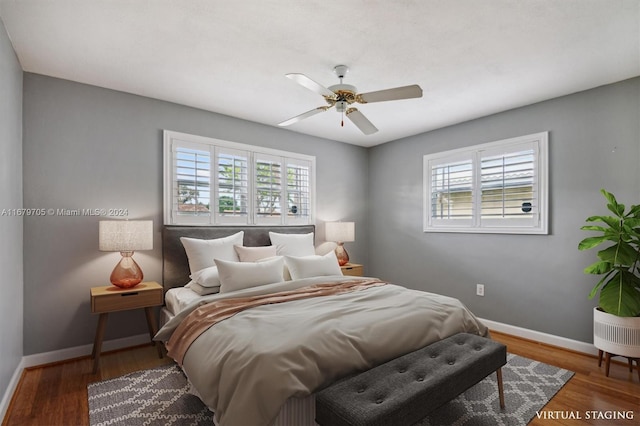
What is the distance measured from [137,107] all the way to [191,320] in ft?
7.84

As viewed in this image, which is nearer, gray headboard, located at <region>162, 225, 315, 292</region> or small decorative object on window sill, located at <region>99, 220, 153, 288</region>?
small decorative object on window sill, located at <region>99, 220, 153, 288</region>

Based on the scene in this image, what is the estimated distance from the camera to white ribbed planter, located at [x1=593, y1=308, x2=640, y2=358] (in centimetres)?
264

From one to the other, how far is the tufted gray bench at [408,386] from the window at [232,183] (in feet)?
8.95

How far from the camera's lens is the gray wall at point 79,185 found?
2965 mm

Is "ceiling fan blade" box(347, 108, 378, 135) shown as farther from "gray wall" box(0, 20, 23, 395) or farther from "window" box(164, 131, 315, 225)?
"gray wall" box(0, 20, 23, 395)

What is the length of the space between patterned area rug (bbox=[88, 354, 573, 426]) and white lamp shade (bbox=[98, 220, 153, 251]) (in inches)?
42.7

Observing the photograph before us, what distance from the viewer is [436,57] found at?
267cm

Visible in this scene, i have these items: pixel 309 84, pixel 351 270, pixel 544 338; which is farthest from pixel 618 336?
pixel 309 84

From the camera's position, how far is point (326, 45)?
2473mm

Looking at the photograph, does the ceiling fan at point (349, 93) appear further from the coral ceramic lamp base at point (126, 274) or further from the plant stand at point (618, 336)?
the plant stand at point (618, 336)

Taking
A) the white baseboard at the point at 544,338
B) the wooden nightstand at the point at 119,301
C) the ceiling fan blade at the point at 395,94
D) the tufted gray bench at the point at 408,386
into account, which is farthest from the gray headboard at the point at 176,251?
the white baseboard at the point at 544,338

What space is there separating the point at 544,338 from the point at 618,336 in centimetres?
91

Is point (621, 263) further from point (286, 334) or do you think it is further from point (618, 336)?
point (286, 334)

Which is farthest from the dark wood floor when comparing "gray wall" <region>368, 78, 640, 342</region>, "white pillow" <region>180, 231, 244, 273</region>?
"white pillow" <region>180, 231, 244, 273</region>
